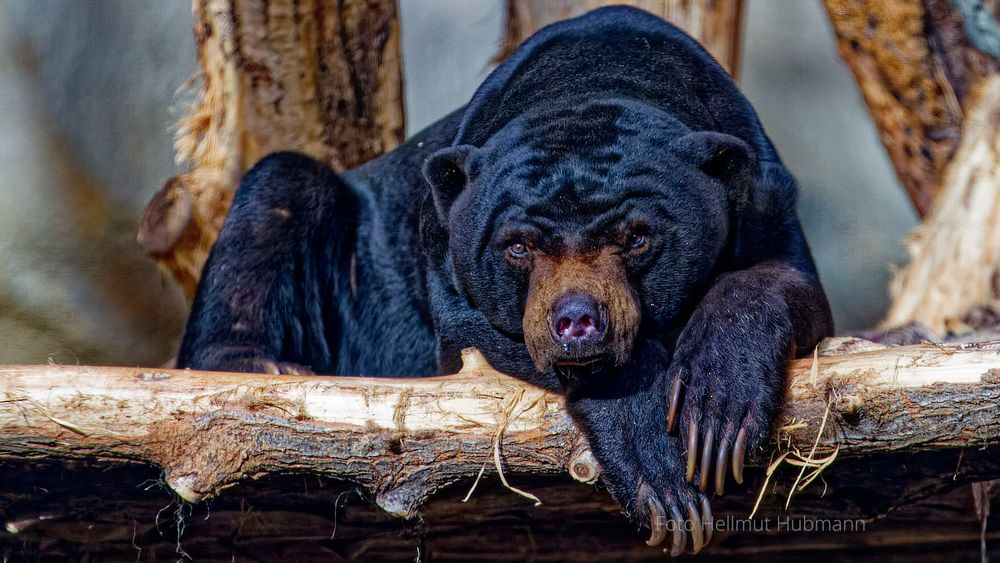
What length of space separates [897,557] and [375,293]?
2.35m

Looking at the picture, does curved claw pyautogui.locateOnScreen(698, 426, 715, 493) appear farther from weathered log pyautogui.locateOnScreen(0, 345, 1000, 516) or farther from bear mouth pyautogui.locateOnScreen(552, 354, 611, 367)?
bear mouth pyautogui.locateOnScreen(552, 354, 611, 367)

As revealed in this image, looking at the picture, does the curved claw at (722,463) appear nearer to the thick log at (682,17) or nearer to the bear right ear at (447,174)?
the bear right ear at (447,174)

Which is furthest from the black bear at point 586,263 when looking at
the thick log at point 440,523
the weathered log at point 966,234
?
the weathered log at point 966,234

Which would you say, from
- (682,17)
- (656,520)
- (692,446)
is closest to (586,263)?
(692,446)

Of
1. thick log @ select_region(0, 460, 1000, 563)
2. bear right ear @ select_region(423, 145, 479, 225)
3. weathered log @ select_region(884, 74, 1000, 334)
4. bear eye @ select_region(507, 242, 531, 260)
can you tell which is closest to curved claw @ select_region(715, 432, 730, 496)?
thick log @ select_region(0, 460, 1000, 563)

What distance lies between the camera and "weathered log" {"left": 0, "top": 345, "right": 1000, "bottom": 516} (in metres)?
2.77

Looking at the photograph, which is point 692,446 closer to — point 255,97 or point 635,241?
point 635,241

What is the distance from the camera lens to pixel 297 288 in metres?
4.22

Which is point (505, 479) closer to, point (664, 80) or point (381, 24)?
point (664, 80)

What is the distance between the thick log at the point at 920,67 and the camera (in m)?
5.09

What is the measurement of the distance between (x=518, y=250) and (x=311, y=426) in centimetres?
82

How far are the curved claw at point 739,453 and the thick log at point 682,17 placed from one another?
3.14m

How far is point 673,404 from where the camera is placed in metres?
2.68

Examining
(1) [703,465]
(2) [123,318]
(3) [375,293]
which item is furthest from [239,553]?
(2) [123,318]
